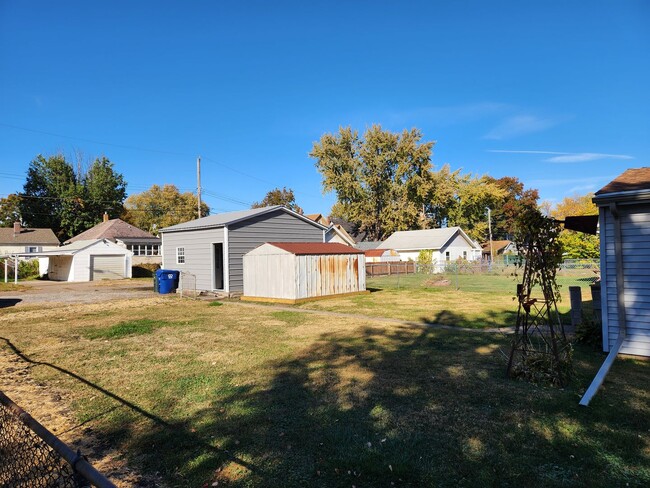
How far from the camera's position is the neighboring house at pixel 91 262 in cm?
3000

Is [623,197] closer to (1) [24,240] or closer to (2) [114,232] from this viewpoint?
(2) [114,232]

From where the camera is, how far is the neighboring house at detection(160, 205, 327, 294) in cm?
1783

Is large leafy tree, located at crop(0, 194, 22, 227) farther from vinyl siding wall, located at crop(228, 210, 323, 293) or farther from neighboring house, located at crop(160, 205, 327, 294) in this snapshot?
vinyl siding wall, located at crop(228, 210, 323, 293)

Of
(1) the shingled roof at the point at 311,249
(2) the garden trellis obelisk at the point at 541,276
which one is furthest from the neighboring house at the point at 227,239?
(2) the garden trellis obelisk at the point at 541,276

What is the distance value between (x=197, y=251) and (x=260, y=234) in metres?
3.33

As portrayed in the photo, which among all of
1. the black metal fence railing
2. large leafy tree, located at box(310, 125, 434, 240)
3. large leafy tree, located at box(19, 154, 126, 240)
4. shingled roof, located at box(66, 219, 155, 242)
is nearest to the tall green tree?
large leafy tree, located at box(19, 154, 126, 240)

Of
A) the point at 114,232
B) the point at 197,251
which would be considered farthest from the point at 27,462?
the point at 114,232

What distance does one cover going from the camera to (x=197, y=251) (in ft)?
63.7

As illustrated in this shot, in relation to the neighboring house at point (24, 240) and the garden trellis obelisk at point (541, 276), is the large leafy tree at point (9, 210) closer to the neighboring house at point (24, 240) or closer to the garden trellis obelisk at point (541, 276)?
the neighboring house at point (24, 240)

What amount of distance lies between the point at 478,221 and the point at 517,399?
61.2 metres

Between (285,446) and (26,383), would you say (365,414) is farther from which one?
(26,383)

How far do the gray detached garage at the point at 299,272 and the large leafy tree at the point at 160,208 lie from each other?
143 ft

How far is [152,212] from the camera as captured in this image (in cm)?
5912

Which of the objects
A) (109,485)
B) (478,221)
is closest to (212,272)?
(109,485)
